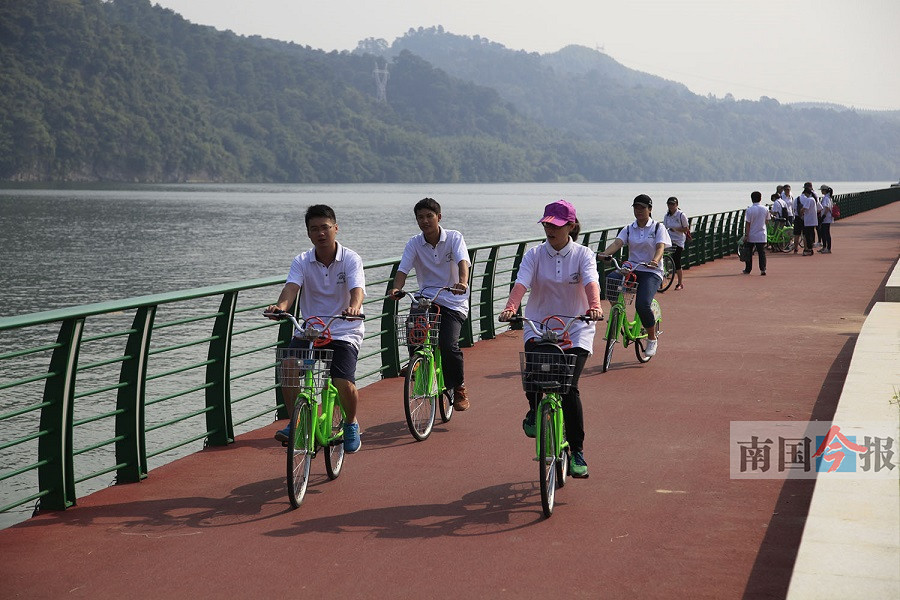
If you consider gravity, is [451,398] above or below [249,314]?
above

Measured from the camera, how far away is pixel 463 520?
6.41 m

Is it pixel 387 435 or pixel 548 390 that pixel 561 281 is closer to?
pixel 548 390

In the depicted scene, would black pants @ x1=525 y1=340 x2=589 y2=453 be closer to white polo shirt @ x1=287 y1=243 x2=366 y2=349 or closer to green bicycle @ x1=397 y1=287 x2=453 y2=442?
white polo shirt @ x1=287 y1=243 x2=366 y2=349

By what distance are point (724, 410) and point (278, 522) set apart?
452 cm

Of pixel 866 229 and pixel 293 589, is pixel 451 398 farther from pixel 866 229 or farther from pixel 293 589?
pixel 866 229

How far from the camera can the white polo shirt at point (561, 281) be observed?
6.88m

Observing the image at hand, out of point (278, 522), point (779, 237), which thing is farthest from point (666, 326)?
point (779, 237)

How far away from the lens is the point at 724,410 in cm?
952

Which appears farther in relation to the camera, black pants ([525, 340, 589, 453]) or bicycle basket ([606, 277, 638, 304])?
bicycle basket ([606, 277, 638, 304])

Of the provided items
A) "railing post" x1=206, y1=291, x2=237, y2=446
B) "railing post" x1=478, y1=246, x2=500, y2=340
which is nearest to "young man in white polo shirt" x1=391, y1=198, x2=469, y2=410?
"railing post" x1=206, y1=291, x2=237, y2=446

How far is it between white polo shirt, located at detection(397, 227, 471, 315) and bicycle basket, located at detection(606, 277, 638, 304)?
3.11 meters

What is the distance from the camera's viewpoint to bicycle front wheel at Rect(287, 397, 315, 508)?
6477 millimetres

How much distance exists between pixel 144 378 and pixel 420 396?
2.07m

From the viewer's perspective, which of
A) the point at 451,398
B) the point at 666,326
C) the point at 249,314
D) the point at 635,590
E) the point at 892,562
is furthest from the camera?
the point at 249,314
